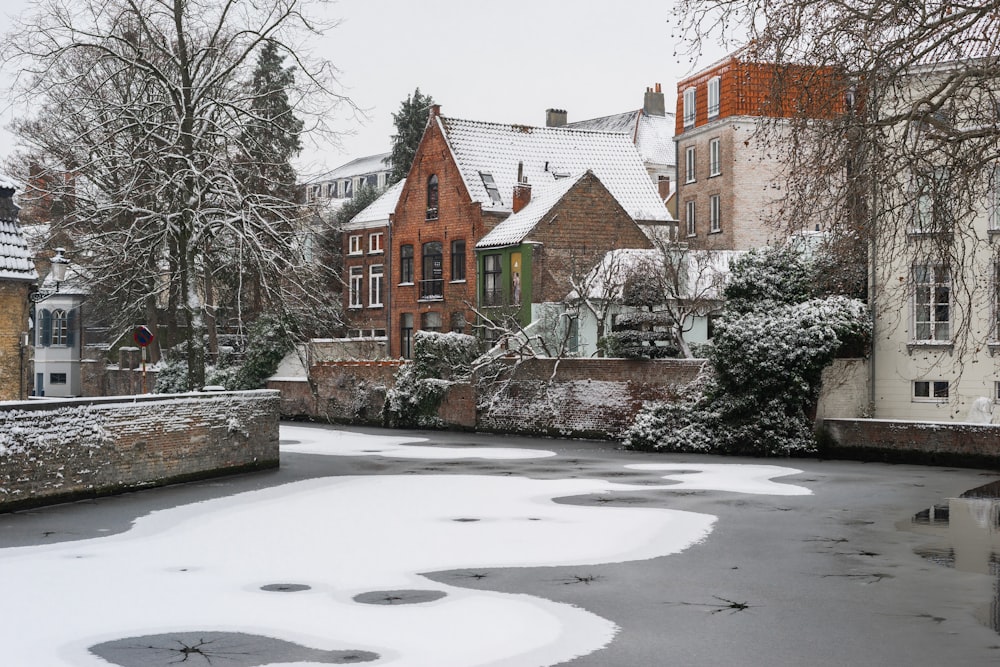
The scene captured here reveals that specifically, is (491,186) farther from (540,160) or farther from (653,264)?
(653,264)

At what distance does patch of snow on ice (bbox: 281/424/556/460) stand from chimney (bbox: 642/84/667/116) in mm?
44687

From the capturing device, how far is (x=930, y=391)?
28.9m

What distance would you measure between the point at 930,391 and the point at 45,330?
47.2 meters

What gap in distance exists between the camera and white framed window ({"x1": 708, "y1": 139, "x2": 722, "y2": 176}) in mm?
51875

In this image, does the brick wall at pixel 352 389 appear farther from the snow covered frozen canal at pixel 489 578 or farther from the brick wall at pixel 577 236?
the snow covered frozen canal at pixel 489 578

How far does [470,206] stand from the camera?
48.8 metres

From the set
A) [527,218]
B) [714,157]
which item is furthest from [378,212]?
[714,157]

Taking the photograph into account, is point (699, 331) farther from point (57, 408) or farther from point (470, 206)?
point (57, 408)

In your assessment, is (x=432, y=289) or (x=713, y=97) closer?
(x=432, y=289)

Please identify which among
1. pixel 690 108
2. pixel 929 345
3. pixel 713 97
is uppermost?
pixel 713 97

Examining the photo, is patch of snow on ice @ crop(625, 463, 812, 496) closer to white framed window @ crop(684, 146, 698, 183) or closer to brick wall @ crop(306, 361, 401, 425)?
brick wall @ crop(306, 361, 401, 425)

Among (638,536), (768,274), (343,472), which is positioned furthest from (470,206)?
(638,536)

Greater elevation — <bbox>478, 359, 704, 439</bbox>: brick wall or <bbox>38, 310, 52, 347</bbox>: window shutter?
<bbox>38, 310, 52, 347</bbox>: window shutter

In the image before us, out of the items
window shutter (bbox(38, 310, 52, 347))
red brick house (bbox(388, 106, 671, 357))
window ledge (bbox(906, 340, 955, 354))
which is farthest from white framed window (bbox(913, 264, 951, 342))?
window shutter (bbox(38, 310, 52, 347))
